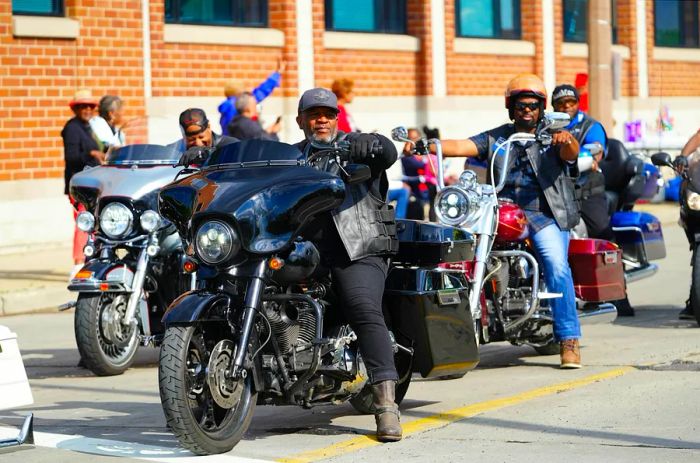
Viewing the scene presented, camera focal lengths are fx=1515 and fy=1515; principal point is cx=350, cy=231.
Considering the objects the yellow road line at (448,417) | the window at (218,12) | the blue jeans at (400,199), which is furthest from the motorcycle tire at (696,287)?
the window at (218,12)

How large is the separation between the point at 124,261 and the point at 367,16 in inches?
520

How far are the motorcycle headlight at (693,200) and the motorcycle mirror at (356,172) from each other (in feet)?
15.6

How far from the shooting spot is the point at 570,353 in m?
9.38

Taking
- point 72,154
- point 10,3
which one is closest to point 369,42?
point 10,3

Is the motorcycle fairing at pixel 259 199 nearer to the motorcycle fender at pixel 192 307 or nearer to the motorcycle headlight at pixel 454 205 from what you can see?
the motorcycle fender at pixel 192 307

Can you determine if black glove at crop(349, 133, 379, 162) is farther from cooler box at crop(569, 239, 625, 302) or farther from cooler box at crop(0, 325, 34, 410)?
cooler box at crop(569, 239, 625, 302)

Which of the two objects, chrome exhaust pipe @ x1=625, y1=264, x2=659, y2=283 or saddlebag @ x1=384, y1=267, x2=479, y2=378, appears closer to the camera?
saddlebag @ x1=384, y1=267, x2=479, y2=378

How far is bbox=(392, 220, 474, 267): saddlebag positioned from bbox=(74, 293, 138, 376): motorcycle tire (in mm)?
2682

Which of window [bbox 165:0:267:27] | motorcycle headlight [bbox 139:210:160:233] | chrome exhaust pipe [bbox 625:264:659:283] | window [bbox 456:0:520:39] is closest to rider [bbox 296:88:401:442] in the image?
motorcycle headlight [bbox 139:210:160:233]

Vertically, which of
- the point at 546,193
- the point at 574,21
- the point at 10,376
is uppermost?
the point at 574,21

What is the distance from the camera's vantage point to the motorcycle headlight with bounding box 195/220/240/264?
22.5 ft

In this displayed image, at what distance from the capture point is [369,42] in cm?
2247

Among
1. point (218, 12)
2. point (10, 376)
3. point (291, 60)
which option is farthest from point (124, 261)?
point (291, 60)

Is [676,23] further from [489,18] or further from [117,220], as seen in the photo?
[117,220]
